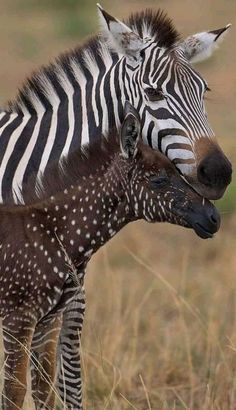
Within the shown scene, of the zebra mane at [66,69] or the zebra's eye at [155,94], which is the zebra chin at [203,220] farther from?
the zebra mane at [66,69]

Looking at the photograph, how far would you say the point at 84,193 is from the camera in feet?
21.3

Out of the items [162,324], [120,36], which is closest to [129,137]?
[120,36]

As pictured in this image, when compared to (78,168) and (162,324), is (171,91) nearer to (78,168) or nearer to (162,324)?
(78,168)

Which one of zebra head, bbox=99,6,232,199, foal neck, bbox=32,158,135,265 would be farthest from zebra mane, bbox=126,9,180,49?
foal neck, bbox=32,158,135,265

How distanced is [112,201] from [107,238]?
0.64 ft

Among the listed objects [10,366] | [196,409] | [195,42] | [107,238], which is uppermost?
[195,42]

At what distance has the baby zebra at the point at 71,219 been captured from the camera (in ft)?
20.6

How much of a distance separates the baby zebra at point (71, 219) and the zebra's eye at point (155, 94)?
2.47 ft

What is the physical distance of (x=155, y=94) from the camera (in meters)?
7.21

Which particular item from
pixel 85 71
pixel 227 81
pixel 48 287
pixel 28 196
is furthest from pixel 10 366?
pixel 227 81

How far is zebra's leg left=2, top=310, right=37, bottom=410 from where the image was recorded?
6266mm

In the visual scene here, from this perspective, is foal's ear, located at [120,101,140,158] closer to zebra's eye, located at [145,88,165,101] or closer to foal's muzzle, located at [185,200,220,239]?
foal's muzzle, located at [185,200,220,239]

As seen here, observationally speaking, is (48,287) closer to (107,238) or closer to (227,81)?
(107,238)

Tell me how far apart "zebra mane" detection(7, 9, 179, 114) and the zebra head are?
0.03 ft
